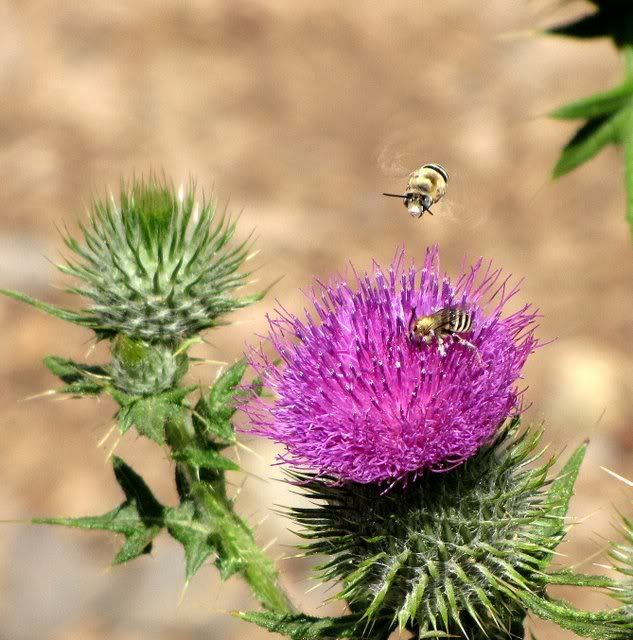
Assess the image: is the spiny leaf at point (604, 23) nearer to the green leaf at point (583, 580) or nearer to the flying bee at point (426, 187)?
the green leaf at point (583, 580)

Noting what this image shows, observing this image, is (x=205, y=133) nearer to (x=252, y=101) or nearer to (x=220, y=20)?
(x=252, y=101)

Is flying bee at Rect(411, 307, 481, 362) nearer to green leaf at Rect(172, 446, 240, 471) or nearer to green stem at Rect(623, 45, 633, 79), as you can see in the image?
green leaf at Rect(172, 446, 240, 471)

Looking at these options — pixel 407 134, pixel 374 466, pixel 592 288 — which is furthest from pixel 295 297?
pixel 374 466

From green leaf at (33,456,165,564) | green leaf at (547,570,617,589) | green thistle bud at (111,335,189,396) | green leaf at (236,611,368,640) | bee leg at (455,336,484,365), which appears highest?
bee leg at (455,336,484,365)

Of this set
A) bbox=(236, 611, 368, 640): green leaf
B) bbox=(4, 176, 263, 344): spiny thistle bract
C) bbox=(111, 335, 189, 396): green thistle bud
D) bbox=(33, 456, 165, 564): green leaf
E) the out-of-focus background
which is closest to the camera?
bbox=(236, 611, 368, 640): green leaf

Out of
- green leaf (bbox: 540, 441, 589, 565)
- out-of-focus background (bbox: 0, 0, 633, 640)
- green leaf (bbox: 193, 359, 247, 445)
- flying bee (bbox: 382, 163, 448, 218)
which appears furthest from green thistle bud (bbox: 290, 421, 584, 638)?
out-of-focus background (bbox: 0, 0, 633, 640)

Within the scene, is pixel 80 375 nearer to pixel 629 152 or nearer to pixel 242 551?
pixel 242 551
